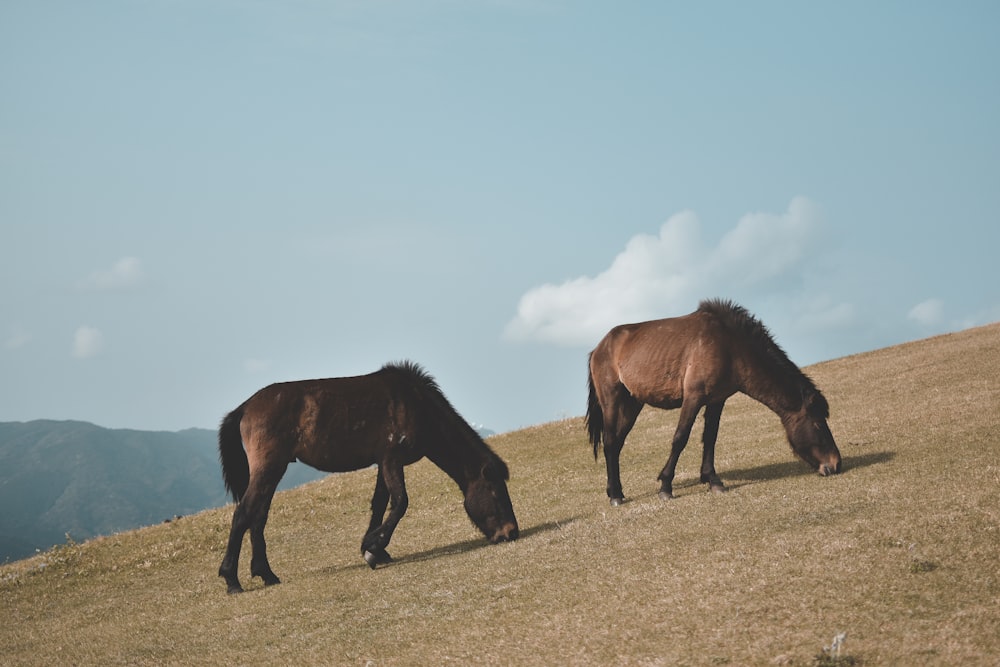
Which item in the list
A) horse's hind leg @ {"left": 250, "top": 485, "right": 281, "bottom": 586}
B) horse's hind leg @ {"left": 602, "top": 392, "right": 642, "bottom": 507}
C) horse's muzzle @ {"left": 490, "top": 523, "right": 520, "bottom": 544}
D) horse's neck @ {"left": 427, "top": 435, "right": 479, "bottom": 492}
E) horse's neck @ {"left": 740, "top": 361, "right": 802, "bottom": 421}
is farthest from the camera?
horse's hind leg @ {"left": 602, "top": 392, "right": 642, "bottom": 507}

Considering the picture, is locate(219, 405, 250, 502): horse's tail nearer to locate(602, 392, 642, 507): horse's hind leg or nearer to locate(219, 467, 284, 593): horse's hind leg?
locate(219, 467, 284, 593): horse's hind leg

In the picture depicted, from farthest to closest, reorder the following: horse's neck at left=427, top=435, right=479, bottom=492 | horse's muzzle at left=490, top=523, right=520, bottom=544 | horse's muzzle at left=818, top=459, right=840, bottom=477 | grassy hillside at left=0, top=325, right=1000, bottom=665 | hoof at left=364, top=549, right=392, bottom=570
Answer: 1. horse's muzzle at left=818, top=459, right=840, bottom=477
2. horse's neck at left=427, top=435, right=479, bottom=492
3. horse's muzzle at left=490, top=523, right=520, bottom=544
4. hoof at left=364, top=549, right=392, bottom=570
5. grassy hillside at left=0, top=325, right=1000, bottom=665

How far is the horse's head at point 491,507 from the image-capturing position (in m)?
15.8

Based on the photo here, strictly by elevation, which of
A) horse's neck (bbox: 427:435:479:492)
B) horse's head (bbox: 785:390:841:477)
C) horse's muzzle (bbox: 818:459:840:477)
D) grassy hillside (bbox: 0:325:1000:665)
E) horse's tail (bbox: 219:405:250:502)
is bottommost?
grassy hillside (bbox: 0:325:1000:665)

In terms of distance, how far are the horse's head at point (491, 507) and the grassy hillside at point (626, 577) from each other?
285 mm

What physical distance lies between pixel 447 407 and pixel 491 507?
187 cm

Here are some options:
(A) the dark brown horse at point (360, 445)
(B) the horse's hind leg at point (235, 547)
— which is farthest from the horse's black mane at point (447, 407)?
(B) the horse's hind leg at point (235, 547)

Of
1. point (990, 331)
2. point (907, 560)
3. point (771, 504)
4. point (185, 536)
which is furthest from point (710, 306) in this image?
point (990, 331)

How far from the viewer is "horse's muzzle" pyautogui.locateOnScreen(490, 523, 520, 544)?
15.7 m

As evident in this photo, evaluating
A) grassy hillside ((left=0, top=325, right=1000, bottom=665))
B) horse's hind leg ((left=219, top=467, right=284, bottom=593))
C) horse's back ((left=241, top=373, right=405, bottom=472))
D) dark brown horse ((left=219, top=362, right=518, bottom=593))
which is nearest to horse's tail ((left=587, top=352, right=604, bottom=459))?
grassy hillside ((left=0, top=325, right=1000, bottom=665))

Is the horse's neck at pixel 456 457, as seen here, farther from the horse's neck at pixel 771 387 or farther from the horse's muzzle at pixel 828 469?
the horse's muzzle at pixel 828 469

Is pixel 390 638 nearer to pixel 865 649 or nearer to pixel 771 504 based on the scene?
pixel 865 649

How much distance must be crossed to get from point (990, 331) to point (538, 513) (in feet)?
78.9

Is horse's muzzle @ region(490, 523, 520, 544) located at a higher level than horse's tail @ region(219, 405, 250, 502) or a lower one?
lower
